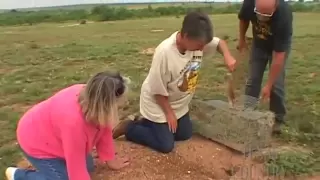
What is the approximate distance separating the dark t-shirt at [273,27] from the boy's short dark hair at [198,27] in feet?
2.25

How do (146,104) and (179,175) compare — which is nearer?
(179,175)

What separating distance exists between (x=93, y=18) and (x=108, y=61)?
623 inches

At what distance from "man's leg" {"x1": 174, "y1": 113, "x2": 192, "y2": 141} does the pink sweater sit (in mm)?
717

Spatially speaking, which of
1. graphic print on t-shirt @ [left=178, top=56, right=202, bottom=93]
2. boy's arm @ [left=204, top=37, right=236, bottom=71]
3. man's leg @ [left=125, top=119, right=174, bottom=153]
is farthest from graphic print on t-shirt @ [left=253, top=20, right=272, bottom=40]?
man's leg @ [left=125, top=119, right=174, bottom=153]

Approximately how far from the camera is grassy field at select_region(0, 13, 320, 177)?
15.0 feet

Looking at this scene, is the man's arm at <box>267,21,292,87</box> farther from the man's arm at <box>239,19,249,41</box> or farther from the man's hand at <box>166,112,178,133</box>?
the man's hand at <box>166,112,178,133</box>

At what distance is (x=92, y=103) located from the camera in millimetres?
2783

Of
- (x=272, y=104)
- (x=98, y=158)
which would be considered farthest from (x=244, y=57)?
(x=98, y=158)

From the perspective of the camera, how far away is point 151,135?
148 inches

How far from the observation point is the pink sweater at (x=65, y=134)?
288cm

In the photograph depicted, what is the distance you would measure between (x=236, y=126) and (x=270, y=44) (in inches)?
28.6

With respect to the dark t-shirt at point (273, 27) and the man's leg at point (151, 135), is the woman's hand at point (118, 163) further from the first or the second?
the dark t-shirt at point (273, 27)

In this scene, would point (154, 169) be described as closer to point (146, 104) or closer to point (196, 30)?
point (146, 104)

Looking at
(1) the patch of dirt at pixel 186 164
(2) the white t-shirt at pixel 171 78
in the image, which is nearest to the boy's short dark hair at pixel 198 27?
(2) the white t-shirt at pixel 171 78
